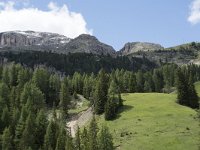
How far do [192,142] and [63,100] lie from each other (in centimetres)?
7461

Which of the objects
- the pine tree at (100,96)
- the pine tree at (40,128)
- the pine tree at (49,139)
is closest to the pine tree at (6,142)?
the pine tree at (40,128)

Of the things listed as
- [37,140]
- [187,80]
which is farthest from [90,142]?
[187,80]

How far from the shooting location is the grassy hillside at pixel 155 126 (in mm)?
103000

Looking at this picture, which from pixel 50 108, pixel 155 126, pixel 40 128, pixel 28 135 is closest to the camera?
pixel 155 126

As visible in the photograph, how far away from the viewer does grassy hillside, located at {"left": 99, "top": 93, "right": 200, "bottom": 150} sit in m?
103

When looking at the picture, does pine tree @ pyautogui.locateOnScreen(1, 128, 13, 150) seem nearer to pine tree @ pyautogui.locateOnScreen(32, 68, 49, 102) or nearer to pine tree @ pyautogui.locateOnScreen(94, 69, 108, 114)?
pine tree @ pyautogui.locateOnScreen(94, 69, 108, 114)

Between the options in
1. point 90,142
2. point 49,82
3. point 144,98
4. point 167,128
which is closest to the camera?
point 90,142

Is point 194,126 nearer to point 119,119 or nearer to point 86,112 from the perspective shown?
point 119,119

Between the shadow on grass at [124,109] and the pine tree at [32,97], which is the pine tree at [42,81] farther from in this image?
the shadow on grass at [124,109]

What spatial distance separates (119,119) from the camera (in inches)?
5241

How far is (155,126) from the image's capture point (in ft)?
385

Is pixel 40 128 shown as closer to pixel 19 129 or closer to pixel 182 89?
pixel 19 129

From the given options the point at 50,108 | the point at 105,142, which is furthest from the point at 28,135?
the point at 50,108

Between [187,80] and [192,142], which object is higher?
[187,80]
